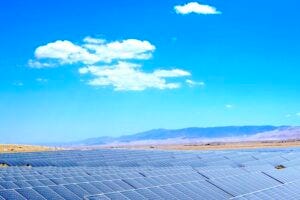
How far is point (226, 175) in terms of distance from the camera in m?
19.7

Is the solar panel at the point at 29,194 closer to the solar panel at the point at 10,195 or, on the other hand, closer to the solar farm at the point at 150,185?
the solar farm at the point at 150,185

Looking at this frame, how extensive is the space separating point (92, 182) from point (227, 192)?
5.02 meters

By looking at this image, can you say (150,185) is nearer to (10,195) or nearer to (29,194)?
(29,194)

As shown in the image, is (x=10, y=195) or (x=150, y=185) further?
(x=150, y=185)

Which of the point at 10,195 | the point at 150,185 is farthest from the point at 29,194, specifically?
the point at 150,185

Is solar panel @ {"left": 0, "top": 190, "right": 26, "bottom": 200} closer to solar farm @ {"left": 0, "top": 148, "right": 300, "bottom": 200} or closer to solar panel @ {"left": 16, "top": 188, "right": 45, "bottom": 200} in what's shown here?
solar farm @ {"left": 0, "top": 148, "right": 300, "bottom": 200}

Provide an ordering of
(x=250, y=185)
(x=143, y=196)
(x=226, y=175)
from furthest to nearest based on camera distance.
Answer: (x=226, y=175) < (x=250, y=185) < (x=143, y=196)

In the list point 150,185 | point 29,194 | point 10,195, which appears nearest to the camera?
point 10,195

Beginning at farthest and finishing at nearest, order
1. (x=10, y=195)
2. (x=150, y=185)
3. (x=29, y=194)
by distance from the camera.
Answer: (x=150, y=185), (x=29, y=194), (x=10, y=195)

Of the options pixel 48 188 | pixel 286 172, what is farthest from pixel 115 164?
pixel 48 188

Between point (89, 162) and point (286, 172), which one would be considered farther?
point (89, 162)

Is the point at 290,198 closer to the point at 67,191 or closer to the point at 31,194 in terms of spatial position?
the point at 67,191

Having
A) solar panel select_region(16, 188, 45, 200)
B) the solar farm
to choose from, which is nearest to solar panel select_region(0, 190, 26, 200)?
the solar farm

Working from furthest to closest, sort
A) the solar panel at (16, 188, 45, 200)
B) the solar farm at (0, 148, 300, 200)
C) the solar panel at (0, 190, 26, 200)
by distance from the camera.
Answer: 1. the solar farm at (0, 148, 300, 200)
2. the solar panel at (16, 188, 45, 200)
3. the solar panel at (0, 190, 26, 200)
